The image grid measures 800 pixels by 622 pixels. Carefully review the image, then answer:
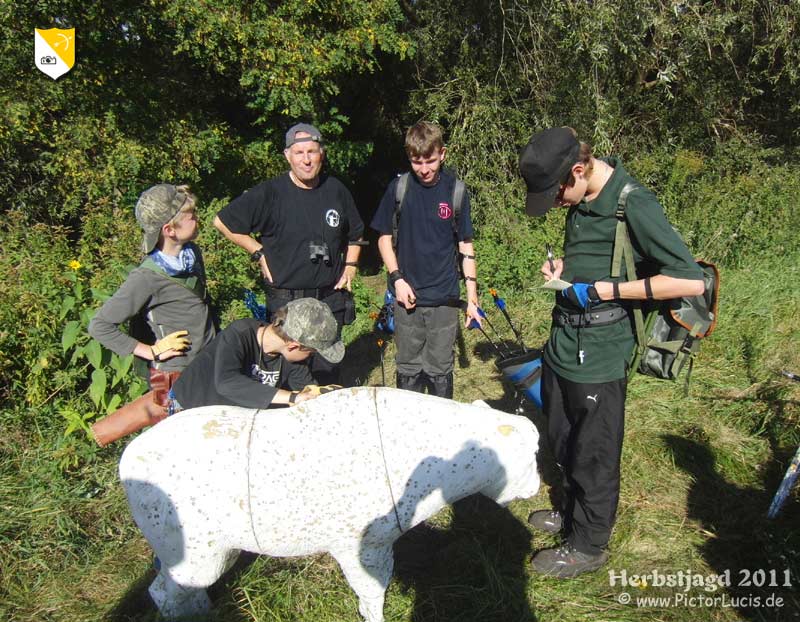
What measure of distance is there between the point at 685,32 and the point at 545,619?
8313mm

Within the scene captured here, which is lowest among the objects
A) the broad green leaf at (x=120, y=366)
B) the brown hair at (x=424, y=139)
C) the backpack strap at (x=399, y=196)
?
the broad green leaf at (x=120, y=366)

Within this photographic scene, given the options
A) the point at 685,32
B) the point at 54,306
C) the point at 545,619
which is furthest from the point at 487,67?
the point at 545,619

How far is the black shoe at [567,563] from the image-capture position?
285 centimetres

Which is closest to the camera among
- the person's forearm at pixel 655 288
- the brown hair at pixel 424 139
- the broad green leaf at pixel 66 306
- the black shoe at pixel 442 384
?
the person's forearm at pixel 655 288

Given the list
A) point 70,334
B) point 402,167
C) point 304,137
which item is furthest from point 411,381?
point 402,167

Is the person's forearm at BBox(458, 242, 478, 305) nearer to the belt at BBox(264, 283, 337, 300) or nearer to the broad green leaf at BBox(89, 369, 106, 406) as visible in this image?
the belt at BBox(264, 283, 337, 300)

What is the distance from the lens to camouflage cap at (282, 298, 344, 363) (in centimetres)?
240

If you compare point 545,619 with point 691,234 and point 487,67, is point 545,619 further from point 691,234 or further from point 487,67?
point 487,67

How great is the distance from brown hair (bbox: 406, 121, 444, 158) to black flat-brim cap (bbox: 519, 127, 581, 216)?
92 cm

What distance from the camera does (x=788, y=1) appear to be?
25.5ft

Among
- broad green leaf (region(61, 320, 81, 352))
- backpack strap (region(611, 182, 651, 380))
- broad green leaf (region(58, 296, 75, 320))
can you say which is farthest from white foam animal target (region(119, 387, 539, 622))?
broad green leaf (region(58, 296, 75, 320))

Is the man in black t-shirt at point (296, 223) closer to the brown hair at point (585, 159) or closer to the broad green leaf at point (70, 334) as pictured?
the broad green leaf at point (70, 334)

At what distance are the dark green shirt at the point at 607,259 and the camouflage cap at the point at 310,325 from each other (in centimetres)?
119

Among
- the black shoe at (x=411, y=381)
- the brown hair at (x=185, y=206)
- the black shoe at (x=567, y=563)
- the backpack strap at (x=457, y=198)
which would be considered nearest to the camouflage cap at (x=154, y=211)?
the brown hair at (x=185, y=206)
